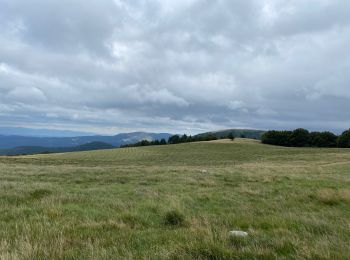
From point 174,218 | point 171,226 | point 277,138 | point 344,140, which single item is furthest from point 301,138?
point 171,226

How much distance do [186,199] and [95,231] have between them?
5.63m

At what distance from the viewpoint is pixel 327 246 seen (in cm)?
583

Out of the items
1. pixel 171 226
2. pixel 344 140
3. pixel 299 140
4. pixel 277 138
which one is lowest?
pixel 171 226

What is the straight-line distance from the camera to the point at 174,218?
28.1ft

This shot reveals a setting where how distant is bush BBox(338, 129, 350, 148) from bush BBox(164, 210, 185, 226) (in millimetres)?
121585

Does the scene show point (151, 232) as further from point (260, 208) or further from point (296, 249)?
point (260, 208)

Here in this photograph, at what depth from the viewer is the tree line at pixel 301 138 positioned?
412ft

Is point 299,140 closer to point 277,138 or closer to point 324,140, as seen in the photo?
point 277,138

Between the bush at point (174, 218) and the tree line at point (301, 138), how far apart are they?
414 feet

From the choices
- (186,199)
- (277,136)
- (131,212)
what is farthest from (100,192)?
(277,136)

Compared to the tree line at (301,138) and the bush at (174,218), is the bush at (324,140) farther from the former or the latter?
the bush at (174,218)

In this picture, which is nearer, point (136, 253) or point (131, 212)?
point (136, 253)

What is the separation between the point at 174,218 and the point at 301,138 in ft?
424

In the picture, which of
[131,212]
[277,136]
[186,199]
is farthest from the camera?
[277,136]
